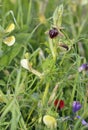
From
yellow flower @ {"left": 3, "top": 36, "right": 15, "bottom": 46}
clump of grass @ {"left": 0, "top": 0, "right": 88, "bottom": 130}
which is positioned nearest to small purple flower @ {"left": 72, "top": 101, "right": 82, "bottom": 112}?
clump of grass @ {"left": 0, "top": 0, "right": 88, "bottom": 130}

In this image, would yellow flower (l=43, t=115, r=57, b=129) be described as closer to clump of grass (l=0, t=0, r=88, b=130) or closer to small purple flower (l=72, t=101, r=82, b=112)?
clump of grass (l=0, t=0, r=88, b=130)

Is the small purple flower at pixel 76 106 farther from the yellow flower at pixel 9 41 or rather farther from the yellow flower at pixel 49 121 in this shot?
the yellow flower at pixel 9 41

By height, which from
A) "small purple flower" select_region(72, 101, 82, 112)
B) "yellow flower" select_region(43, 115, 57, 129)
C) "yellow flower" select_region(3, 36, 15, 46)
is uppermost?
"yellow flower" select_region(3, 36, 15, 46)

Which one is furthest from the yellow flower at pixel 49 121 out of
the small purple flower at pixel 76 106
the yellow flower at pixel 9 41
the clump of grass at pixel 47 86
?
the yellow flower at pixel 9 41

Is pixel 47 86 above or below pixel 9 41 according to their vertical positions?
below

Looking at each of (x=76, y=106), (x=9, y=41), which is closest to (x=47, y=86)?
(x=76, y=106)

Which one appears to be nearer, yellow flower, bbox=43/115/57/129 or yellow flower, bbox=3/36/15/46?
yellow flower, bbox=43/115/57/129

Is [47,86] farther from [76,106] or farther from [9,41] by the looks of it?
[9,41]

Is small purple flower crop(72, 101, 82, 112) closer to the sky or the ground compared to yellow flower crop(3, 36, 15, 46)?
closer to the ground

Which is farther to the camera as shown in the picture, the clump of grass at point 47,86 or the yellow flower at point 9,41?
the yellow flower at point 9,41

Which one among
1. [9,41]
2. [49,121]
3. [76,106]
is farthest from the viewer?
[9,41]

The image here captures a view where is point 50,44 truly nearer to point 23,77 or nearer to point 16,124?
point 23,77

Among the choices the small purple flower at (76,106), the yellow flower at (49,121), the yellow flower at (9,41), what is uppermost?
the yellow flower at (9,41)

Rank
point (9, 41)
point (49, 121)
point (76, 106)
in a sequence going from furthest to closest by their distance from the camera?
point (9, 41)
point (76, 106)
point (49, 121)
